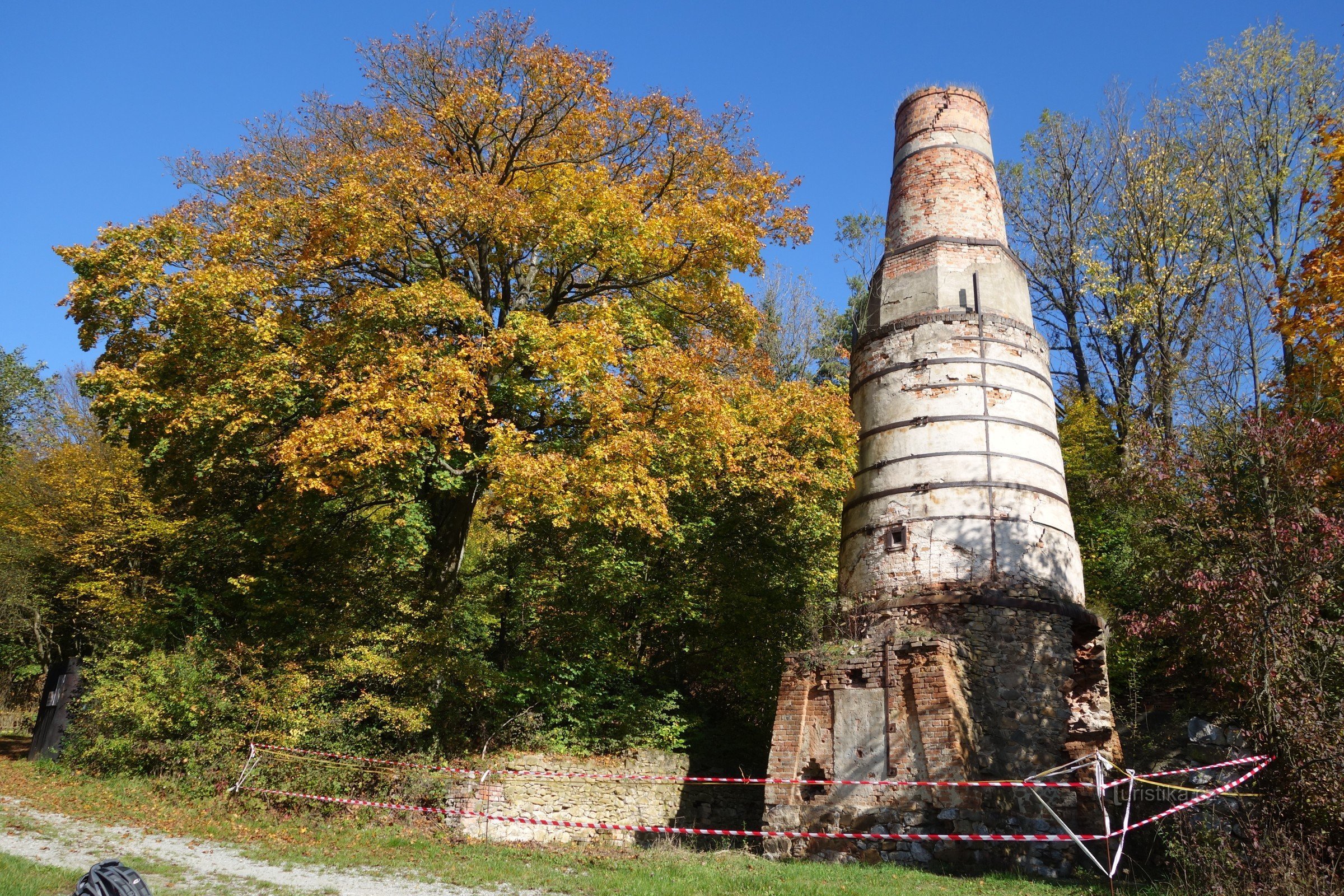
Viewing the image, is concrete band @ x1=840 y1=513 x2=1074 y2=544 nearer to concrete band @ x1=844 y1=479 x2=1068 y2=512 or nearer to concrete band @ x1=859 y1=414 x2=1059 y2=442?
concrete band @ x1=844 y1=479 x2=1068 y2=512

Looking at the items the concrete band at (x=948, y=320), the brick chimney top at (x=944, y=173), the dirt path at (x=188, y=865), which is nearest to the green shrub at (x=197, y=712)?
the dirt path at (x=188, y=865)

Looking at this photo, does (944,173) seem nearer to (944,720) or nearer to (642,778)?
(944,720)

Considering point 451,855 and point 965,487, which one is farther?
point 965,487

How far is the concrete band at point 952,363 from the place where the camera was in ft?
42.6

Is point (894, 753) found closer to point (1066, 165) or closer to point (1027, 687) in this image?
point (1027, 687)

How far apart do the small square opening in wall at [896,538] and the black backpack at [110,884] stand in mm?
9997

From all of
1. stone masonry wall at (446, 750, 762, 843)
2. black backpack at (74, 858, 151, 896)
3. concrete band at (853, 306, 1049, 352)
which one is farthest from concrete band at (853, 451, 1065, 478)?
black backpack at (74, 858, 151, 896)

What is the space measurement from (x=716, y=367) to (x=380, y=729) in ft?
24.7

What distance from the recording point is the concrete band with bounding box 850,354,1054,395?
13.0 m

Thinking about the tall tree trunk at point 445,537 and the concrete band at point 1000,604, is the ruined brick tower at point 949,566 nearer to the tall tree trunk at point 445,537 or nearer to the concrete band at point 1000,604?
the concrete band at point 1000,604

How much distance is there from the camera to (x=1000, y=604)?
456 inches

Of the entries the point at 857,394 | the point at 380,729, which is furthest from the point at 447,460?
the point at 857,394

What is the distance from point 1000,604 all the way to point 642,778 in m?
5.68

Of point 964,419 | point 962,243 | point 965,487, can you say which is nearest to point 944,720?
point 965,487
